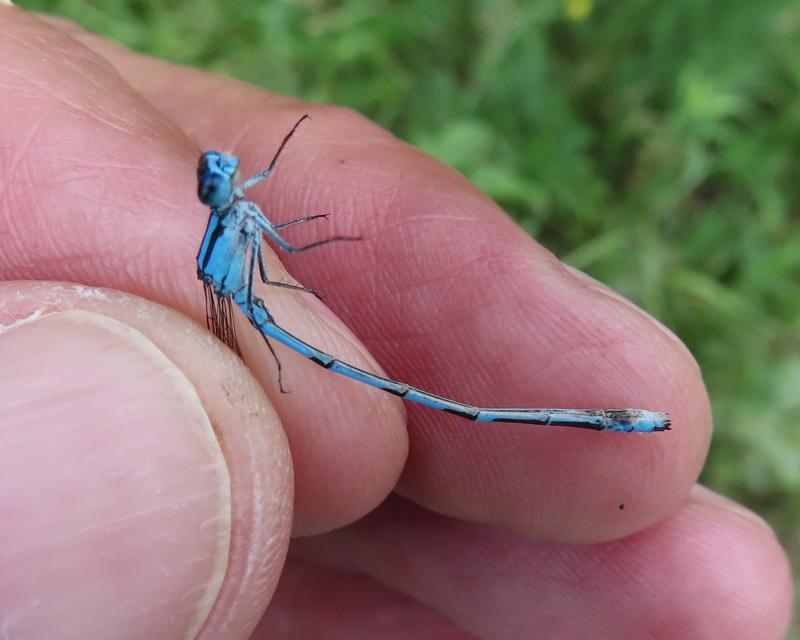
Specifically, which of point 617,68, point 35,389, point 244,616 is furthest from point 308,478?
point 617,68

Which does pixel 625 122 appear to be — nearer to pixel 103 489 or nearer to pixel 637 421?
pixel 637 421

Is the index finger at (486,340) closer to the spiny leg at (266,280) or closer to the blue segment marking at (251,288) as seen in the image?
the blue segment marking at (251,288)

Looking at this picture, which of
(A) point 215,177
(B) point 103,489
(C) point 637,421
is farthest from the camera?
(C) point 637,421

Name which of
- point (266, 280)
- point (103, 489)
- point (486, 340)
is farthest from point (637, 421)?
point (103, 489)

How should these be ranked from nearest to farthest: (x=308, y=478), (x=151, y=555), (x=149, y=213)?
(x=151, y=555) → (x=149, y=213) → (x=308, y=478)

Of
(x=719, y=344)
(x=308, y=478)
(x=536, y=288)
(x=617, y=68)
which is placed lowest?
(x=308, y=478)

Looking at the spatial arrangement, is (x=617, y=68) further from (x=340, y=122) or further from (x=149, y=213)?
(x=149, y=213)

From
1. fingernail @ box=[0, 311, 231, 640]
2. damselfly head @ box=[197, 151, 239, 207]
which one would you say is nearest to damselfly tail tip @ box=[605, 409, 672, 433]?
fingernail @ box=[0, 311, 231, 640]
